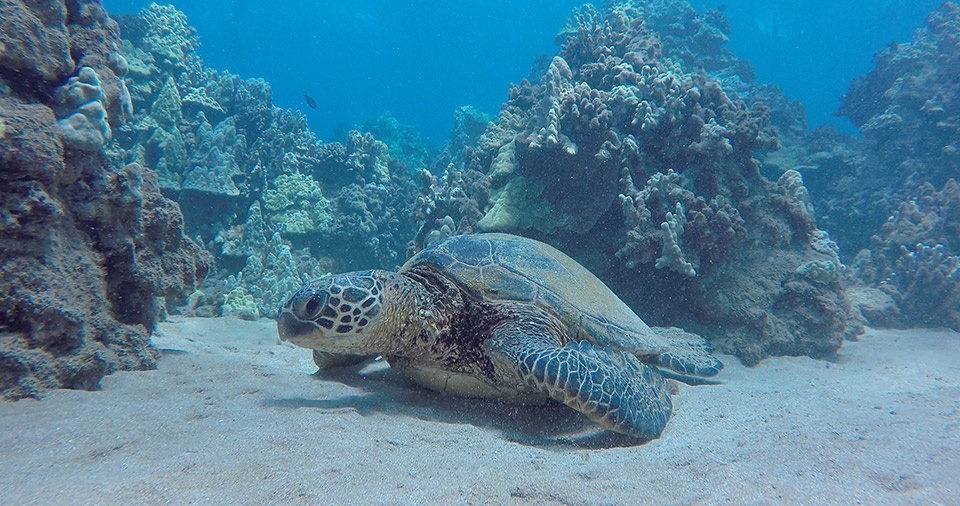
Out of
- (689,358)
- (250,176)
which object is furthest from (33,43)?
(250,176)

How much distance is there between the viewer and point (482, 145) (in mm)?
8938

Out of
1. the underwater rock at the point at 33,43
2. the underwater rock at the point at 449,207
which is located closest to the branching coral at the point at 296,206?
the underwater rock at the point at 449,207

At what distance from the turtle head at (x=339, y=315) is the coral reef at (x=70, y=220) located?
1395 millimetres

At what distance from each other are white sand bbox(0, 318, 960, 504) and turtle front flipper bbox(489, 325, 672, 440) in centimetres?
17

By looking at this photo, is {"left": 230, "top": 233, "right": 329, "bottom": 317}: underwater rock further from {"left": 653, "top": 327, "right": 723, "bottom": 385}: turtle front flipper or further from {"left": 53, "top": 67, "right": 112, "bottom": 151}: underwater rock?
{"left": 653, "top": 327, "right": 723, "bottom": 385}: turtle front flipper

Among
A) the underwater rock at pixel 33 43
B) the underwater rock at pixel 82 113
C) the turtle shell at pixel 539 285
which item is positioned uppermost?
the underwater rock at pixel 33 43

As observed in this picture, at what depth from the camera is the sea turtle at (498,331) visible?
311cm

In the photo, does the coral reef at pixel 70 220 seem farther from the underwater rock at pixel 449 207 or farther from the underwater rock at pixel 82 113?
the underwater rock at pixel 449 207

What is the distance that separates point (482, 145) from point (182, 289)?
6.09 metres

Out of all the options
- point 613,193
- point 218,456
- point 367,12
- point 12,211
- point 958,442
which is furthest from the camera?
point 367,12

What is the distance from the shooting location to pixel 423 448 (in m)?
2.62

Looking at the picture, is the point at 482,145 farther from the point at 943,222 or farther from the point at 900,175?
the point at 900,175

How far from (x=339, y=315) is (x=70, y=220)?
7.32 ft

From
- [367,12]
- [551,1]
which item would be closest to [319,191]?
[551,1]
